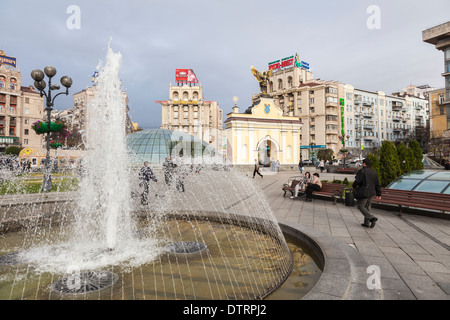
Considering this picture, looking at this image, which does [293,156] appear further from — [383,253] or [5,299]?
[5,299]

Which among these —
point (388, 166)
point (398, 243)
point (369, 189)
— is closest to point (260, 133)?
point (388, 166)

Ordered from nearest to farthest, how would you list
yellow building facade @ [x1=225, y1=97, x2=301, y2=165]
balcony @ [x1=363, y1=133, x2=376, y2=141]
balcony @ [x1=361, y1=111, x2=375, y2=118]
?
yellow building facade @ [x1=225, y1=97, x2=301, y2=165] → balcony @ [x1=361, y1=111, x2=375, y2=118] → balcony @ [x1=363, y1=133, x2=376, y2=141]

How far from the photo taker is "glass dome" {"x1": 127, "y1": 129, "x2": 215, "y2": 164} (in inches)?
1364

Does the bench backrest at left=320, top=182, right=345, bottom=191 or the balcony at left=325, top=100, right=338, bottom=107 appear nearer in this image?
the bench backrest at left=320, top=182, right=345, bottom=191

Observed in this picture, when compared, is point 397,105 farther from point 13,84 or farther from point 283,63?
point 13,84

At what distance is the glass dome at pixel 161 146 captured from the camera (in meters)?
34.7

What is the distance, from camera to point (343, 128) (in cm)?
5922

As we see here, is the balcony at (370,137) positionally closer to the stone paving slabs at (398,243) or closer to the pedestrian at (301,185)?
the pedestrian at (301,185)

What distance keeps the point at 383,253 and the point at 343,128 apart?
60805 millimetres

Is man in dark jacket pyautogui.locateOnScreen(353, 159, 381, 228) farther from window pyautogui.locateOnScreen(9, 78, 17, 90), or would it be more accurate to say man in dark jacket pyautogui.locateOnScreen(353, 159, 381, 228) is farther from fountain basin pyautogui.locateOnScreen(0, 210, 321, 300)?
window pyautogui.locateOnScreen(9, 78, 17, 90)

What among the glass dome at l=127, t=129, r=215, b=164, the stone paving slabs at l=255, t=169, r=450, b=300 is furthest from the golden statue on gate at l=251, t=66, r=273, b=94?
the stone paving slabs at l=255, t=169, r=450, b=300

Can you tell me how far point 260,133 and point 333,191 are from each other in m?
26.2

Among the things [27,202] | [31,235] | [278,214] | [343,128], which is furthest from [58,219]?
[343,128]

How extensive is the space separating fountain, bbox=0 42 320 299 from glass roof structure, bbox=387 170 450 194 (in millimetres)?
4862
